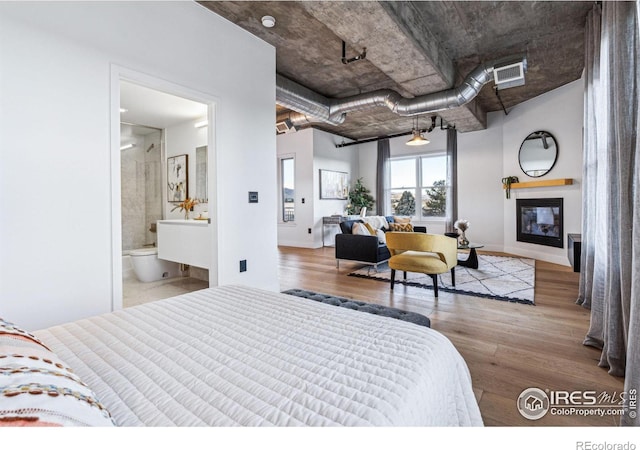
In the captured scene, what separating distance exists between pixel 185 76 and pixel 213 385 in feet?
8.97

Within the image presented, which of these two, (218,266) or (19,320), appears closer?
(19,320)

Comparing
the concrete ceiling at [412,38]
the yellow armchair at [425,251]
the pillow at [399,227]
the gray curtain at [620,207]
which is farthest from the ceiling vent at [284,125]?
the gray curtain at [620,207]

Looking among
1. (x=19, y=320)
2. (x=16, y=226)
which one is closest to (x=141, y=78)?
(x=16, y=226)

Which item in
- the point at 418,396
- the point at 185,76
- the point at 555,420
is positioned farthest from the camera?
the point at 185,76

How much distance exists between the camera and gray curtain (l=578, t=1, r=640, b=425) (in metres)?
1.39

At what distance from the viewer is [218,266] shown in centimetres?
296

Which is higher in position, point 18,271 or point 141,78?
point 141,78

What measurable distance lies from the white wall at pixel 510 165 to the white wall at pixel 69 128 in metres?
5.81

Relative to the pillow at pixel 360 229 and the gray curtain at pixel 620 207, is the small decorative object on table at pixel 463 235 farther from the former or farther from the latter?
the gray curtain at pixel 620 207

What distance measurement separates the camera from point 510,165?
6.39 meters

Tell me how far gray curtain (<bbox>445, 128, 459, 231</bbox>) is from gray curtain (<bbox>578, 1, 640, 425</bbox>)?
5.05 metres

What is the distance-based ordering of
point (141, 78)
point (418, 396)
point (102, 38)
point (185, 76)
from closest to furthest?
point (418, 396) → point (102, 38) → point (141, 78) → point (185, 76)

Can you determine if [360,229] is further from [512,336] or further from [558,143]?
[558,143]
